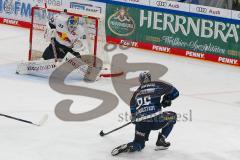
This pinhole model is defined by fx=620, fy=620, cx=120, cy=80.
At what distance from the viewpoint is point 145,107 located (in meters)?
11.0

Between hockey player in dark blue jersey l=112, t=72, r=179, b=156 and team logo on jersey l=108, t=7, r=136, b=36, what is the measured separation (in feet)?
31.4

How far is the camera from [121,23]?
20.8 metres

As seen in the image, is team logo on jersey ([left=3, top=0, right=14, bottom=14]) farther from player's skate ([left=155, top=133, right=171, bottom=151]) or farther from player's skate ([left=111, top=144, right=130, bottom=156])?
player's skate ([left=111, top=144, right=130, bottom=156])

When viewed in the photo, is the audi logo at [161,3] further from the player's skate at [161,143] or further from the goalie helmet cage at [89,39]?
the player's skate at [161,143]

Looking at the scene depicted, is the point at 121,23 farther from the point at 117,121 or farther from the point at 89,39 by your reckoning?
the point at 117,121

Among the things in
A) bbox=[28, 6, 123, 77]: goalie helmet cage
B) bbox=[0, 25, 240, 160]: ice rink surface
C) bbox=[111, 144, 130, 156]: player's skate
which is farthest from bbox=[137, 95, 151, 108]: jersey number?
bbox=[28, 6, 123, 77]: goalie helmet cage

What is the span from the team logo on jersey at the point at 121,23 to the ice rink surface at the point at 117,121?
5.53 ft

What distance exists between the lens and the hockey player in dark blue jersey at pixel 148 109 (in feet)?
36.2

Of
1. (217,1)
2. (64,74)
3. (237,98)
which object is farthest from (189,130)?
(217,1)

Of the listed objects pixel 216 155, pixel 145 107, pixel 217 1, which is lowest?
pixel 216 155

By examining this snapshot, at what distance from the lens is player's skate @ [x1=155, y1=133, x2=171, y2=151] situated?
11527 millimetres

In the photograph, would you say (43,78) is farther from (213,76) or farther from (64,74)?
(213,76)

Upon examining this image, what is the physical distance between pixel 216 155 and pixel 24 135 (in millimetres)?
3749
